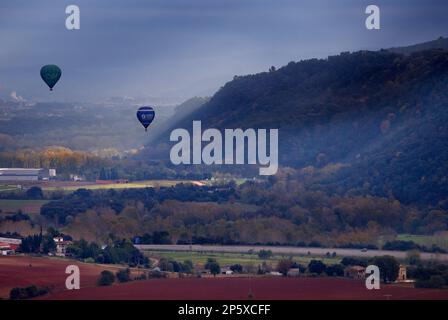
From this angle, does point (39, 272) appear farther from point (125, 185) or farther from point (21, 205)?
point (125, 185)

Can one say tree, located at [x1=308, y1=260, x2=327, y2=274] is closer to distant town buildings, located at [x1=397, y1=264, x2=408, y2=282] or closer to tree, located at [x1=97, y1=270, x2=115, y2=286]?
distant town buildings, located at [x1=397, y1=264, x2=408, y2=282]

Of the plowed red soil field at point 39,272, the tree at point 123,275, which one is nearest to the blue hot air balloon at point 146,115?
the plowed red soil field at point 39,272

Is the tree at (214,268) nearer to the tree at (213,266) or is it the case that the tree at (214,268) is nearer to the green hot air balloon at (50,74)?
the tree at (213,266)

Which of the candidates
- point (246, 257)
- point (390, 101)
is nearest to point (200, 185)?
point (390, 101)

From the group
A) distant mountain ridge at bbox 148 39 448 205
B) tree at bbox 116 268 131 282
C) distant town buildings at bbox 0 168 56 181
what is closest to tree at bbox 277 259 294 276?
tree at bbox 116 268 131 282

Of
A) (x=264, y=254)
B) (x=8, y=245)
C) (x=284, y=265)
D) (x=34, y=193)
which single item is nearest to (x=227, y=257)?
(x=264, y=254)
